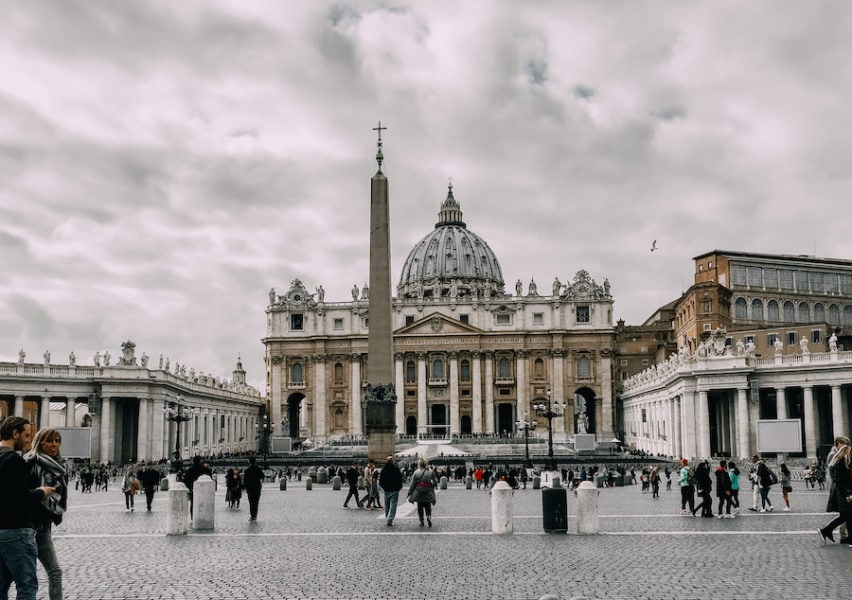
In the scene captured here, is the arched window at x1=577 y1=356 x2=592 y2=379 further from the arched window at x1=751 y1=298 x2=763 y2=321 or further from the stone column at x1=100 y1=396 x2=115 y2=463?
the stone column at x1=100 y1=396 x2=115 y2=463

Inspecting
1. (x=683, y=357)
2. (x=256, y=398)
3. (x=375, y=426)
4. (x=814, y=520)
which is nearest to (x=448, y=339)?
(x=256, y=398)

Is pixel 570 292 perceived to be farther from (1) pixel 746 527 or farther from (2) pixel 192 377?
(1) pixel 746 527

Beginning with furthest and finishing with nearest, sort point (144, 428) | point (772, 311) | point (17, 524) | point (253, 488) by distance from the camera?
point (772, 311)
point (144, 428)
point (253, 488)
point (17, 524)

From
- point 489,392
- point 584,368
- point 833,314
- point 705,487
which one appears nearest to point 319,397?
point 489,392

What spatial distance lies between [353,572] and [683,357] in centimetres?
4868

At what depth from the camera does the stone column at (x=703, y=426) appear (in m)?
54.8

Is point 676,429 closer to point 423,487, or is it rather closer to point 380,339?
point 380,339

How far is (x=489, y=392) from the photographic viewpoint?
97625mm

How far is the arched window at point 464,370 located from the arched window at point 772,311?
31.7 metres

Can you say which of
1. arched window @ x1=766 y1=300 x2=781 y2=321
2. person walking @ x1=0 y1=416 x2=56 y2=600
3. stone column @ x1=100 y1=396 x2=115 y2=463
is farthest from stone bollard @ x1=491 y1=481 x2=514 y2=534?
arched window @ x1=766 y1=300 x2=781 y2=321

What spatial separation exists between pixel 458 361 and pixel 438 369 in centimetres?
244

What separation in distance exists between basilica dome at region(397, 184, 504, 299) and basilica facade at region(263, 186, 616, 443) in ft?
85.9

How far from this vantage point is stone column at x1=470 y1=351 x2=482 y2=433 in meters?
96.4

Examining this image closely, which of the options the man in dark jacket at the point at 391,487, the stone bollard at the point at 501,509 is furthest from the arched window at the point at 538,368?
the stone bollard at the point at 501,509
